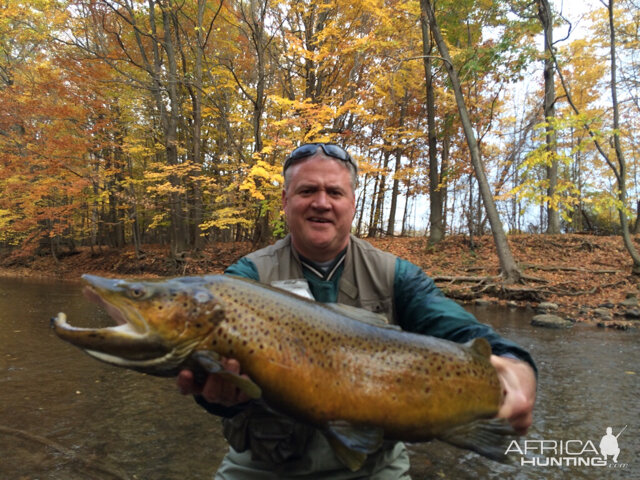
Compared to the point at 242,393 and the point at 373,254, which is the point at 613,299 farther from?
the point at 242,393

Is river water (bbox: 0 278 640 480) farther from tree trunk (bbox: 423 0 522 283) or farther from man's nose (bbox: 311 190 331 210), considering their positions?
tree trunk (bbox: 423 0 522 283)

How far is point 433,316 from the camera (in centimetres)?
211

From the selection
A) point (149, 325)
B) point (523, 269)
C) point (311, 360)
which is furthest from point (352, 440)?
point (523, 269)

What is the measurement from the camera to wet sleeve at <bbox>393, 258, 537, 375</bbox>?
6.35 ft

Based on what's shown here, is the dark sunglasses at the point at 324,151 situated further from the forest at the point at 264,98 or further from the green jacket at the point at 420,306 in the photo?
the forest at the point at 264,98

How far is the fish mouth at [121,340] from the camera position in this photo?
54.5 inches

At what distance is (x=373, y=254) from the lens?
234cm

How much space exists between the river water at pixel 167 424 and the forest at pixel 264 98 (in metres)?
6.52

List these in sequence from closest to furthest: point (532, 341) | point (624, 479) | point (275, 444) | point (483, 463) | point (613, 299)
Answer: point (275, 444), point (624, 479), point (483, 463), point (532, 341), point (613, 299)

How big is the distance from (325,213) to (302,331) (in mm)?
848

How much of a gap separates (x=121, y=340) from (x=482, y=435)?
5.04 feet

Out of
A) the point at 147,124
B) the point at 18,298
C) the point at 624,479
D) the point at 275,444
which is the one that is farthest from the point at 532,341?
the point at 147,124

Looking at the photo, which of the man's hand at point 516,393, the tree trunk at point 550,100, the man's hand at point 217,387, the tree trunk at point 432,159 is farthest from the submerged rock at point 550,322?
the man's hand at point 217,387

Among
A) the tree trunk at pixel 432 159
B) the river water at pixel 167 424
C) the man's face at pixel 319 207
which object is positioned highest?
Answer: the tree trunk at pixel 432 159
